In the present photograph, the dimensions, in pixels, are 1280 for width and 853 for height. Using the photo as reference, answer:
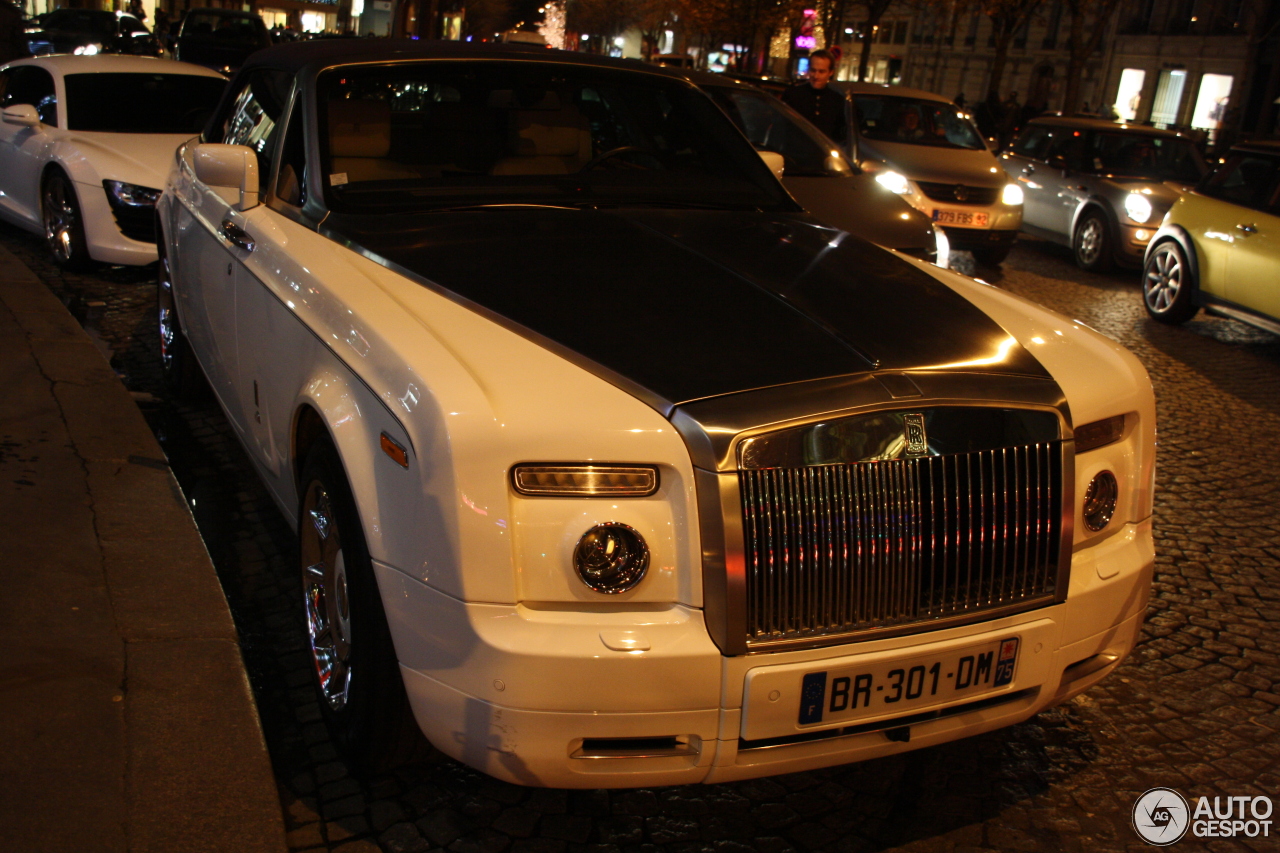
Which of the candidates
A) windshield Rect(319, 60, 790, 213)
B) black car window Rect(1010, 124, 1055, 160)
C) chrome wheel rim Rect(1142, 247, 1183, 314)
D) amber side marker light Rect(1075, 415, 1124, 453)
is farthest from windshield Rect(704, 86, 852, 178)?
black car window Rect(1010, 124, 1055, 160)

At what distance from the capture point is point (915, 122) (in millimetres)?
13016

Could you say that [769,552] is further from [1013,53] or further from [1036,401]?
[1013,53]

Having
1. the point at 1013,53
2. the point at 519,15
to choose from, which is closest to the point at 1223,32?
the point at 1013,53

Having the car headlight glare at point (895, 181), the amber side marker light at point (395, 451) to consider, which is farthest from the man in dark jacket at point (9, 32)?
the amber side marker light at point (395, 451)

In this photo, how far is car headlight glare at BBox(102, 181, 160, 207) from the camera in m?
7.75

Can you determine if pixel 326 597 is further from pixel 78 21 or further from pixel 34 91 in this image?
pixel 78 21

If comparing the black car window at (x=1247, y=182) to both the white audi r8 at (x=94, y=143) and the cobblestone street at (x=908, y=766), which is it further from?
the white audi r8 at (x=94, y=143)

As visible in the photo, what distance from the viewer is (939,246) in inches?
295

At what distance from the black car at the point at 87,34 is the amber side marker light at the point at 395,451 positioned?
101 feet

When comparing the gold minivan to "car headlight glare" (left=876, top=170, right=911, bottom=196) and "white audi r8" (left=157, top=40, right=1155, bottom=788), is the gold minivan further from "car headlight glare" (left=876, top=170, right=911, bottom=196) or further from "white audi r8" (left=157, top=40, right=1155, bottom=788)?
"white audi r8" (left=157, top=40, right=1155, bottom=788)

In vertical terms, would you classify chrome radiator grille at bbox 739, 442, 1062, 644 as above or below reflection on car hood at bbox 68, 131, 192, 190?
above

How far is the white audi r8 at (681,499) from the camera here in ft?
7.45

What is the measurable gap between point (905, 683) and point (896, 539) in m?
0.30

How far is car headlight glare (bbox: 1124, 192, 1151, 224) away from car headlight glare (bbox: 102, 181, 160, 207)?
905cm
